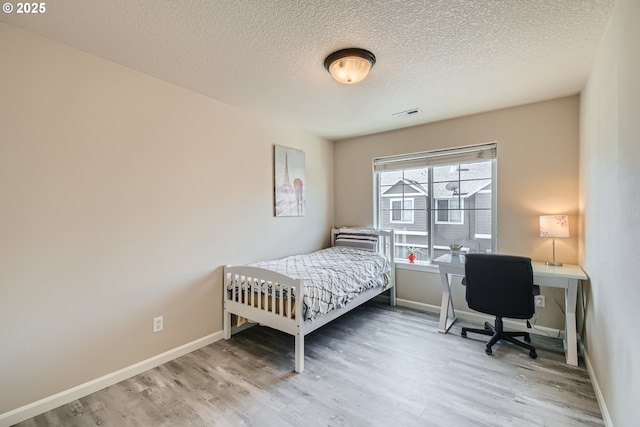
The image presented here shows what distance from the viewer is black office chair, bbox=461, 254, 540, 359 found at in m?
2.37

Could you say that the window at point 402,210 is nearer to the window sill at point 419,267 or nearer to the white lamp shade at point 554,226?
the window sill at point 419,267

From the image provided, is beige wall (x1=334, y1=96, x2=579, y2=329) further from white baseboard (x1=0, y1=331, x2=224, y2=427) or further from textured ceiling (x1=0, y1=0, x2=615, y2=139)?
white baseboard (x1=0, y1=331, x2=224, y2=427)

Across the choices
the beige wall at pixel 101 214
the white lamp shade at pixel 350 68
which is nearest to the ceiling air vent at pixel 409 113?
the white lamp shade at pixel 350 68

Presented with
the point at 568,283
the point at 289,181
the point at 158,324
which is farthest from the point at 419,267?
the point at 158,324

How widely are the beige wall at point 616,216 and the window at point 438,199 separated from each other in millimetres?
1078

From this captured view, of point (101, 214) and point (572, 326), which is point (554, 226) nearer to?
point (572, 326)

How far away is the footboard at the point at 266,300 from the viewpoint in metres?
2.29

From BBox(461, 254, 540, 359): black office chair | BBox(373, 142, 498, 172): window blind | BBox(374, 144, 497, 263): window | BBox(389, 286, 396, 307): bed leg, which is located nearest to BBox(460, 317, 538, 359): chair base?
BBox(461, 254, 540, 359): black office chair

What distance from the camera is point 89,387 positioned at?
1.98 metres

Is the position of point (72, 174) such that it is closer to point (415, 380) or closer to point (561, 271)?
point (415, 380)

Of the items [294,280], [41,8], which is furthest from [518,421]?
[41,8]

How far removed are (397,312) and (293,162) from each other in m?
2.29

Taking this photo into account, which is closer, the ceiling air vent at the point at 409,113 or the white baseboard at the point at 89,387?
the white baseboard at the point at 89,387

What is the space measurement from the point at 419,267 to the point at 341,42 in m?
2.79
